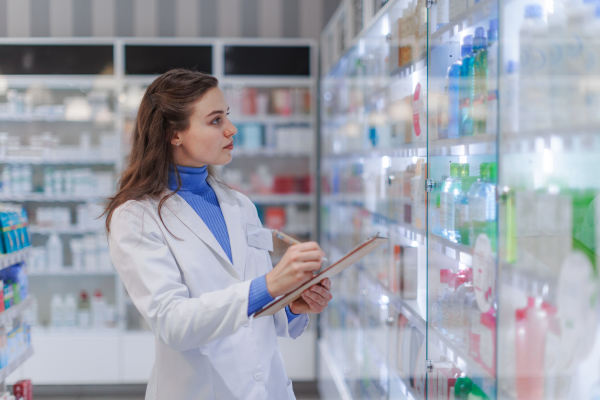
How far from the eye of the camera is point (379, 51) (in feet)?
8.39

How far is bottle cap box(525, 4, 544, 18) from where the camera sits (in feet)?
3.67

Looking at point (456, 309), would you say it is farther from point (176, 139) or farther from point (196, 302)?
point (176, 139)

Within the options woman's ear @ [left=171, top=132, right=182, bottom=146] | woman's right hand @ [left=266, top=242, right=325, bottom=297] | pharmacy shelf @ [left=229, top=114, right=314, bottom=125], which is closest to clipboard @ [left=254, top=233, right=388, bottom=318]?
woman's right hand @ [left=266, top=242, right=325, bottom=297]

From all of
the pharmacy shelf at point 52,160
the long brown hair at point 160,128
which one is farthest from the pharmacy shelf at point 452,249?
the pharmacy shelf at point 52,160

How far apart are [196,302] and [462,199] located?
2.58ft

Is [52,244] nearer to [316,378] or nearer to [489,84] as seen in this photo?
[316,378]

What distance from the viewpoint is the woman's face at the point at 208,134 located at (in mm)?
1603

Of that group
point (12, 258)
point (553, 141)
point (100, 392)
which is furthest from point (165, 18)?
point (553, 141)

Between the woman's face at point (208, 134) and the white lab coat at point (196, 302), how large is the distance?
0.16 metres

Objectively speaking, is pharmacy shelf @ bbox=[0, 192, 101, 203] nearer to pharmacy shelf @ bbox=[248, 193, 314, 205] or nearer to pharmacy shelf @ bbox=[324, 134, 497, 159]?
pharmacy shelf @ bbox=[248, 193, 314, 205]

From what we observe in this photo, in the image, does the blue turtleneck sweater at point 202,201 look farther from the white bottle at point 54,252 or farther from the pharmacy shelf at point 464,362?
the white bottle at point 54,252

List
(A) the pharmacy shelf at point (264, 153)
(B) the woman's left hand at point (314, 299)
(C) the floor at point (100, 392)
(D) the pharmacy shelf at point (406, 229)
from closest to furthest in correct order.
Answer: (B) the woman's left hand at point (314, 299) → (D) the pharmacy shelf at point (406, 229) → (C) the floor at point (100, 392) → (A) the pharmacy shelf at point (264, 153)

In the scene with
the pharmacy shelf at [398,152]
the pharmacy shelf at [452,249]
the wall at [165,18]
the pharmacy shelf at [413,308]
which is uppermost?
the wall at [165,18]

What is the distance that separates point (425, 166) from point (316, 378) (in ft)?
10.6
